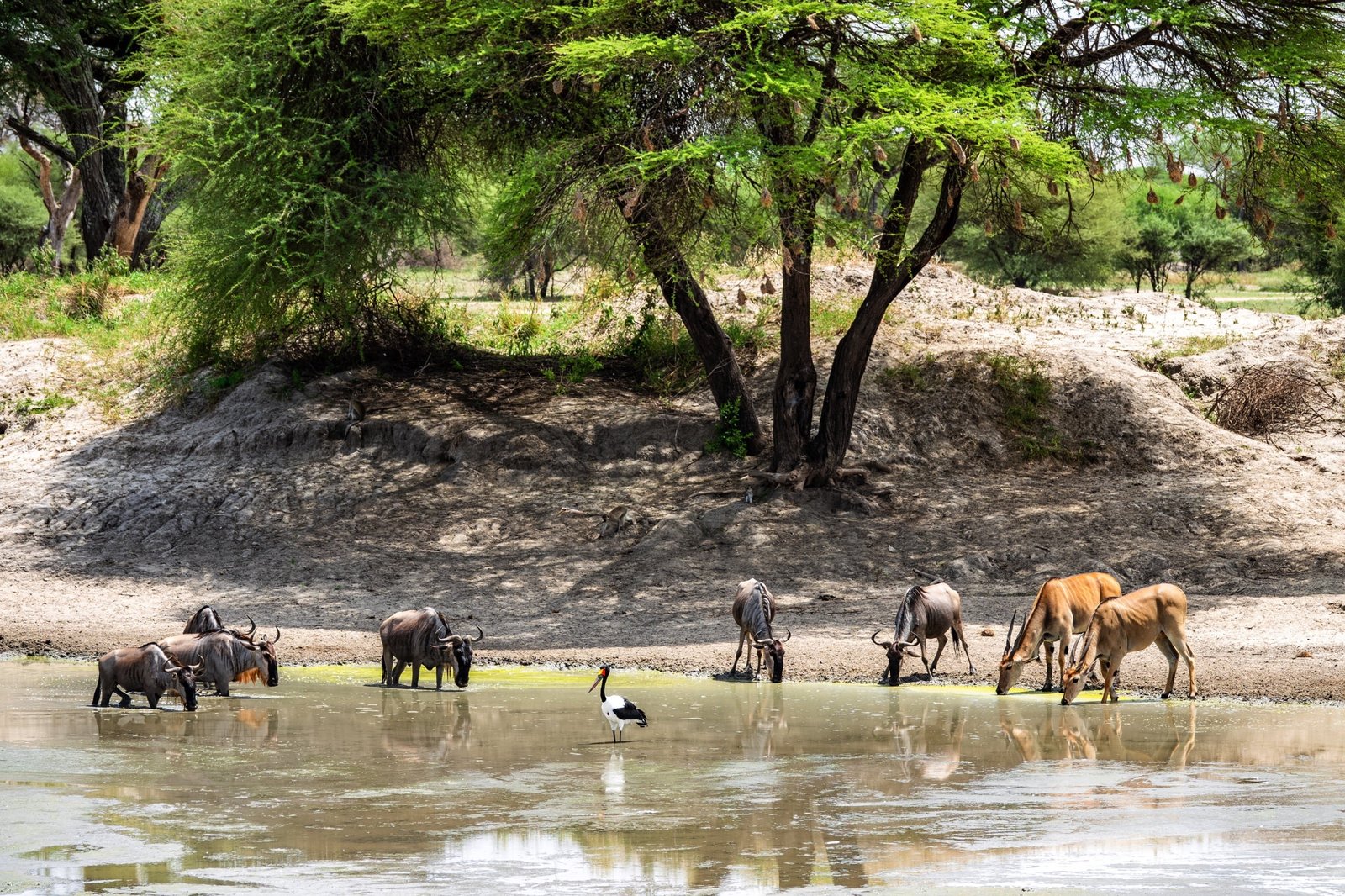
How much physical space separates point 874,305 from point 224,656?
10852 millimetres

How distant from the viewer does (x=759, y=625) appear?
13.8 meters

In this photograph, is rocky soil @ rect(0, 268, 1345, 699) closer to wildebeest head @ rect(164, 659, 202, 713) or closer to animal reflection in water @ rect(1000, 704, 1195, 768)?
animal reflection in water @ rect(1000, 704, 1195, 768)

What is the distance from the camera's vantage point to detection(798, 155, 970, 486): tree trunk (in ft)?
64.7

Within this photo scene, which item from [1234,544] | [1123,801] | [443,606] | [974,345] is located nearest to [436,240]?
[443,606]

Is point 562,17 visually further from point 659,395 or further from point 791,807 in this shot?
point 791,807

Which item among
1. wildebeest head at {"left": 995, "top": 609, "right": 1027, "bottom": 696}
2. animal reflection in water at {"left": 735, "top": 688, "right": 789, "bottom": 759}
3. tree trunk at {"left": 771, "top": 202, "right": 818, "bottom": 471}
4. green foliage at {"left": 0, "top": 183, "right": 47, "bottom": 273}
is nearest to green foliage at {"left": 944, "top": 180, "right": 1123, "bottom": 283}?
tree trunk at {"left": 771, "top": 202, "right": 818, "bottom": 471}

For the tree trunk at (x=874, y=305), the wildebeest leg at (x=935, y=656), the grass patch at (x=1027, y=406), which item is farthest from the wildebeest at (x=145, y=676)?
the grass patch at (x=1027, y=406)

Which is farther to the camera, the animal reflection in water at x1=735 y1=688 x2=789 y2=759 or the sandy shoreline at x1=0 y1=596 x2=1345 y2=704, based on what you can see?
the sandy shoreline at x1=0 y1=596 x2=1345 y2=704

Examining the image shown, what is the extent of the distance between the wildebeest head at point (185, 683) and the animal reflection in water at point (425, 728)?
4.95 feet

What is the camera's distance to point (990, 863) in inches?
287

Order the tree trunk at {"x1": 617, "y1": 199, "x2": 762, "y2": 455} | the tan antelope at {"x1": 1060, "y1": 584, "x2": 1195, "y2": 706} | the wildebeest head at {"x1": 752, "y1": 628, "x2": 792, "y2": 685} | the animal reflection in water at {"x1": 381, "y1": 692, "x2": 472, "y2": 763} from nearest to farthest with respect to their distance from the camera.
A: the animal reflection in water at {"x1": 381, "y1": 692, "x2": 472, "y2": 763}
the tan antelope at {"x1": 1060, "y1": 584, "x2": 1195, "y2": 706}
the wildebeest head at {"x1": 752, "y1": 628, "x2": 792, "y2": 685}
the tree trunk at {"x1": 617, "y1": 199, "x2": 762, "y2": 455}

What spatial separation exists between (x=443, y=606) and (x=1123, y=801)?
33.5 feet

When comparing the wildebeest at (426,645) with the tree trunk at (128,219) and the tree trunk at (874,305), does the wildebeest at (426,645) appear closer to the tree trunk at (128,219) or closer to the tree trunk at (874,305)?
the tree trunk at (874,305)

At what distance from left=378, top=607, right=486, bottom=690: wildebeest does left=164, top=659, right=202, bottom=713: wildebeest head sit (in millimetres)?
1787
